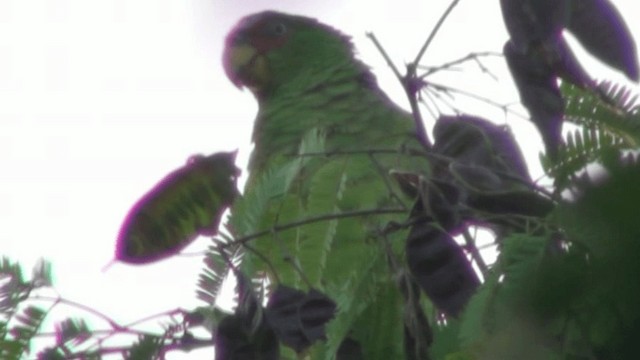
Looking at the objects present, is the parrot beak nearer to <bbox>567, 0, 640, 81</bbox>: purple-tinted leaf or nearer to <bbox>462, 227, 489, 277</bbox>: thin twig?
<bbox>462, 227, 489, 277</bbox>: thin twig

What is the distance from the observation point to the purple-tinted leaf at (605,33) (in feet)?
2.08

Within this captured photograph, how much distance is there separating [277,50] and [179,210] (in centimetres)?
237

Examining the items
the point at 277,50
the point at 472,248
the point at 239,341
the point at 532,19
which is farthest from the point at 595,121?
the point at 277,50

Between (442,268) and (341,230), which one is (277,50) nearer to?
(341,230)

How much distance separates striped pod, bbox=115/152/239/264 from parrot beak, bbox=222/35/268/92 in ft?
7.31

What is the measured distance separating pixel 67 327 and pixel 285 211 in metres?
A: 0.38

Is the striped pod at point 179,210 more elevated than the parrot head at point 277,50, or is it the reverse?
the parrot head at point 277,50

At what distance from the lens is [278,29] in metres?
3.53

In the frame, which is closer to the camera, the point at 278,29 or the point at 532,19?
the point at 532,19

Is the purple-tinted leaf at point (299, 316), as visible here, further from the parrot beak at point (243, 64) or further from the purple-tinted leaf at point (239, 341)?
the parrot beak at point (243, 64)

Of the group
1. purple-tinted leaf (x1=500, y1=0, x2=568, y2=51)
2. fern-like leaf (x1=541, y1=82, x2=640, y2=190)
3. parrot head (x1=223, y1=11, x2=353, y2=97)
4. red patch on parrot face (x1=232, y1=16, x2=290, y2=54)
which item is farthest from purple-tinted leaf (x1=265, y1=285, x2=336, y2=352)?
red patch on parrot face (x1=232, y1=16, x2=290, y2=54)

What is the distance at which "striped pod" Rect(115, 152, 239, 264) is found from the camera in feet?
3.69

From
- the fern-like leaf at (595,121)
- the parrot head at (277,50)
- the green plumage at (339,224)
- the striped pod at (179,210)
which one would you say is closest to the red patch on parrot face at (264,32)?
the parrot head at (277,50)

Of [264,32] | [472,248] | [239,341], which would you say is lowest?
[239,341]
